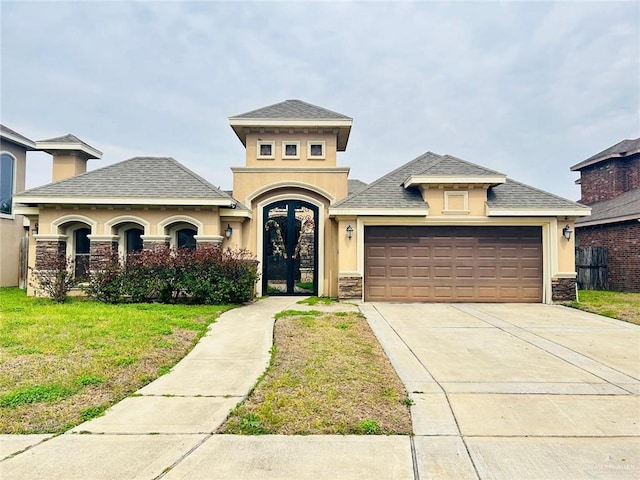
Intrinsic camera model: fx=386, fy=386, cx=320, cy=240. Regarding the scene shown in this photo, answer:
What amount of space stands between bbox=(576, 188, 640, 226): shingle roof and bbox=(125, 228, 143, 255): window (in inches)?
730

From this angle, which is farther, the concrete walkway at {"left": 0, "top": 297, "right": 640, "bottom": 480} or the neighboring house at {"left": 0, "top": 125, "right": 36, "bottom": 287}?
the neighboring house at {"left": 0, "top": 125, "right": 36, "bottom": 287}

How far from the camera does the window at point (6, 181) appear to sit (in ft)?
49.7

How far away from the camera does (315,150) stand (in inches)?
536

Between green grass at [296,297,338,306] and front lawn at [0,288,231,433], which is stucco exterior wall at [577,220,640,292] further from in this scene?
front lawn at [0,288,231,433]

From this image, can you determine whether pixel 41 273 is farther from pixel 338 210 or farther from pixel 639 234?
pixel 639 234

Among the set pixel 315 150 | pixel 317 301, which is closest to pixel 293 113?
pixel 315 150

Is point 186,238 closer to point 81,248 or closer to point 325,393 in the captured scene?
point 81,248

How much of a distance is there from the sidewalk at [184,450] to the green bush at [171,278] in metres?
6.43

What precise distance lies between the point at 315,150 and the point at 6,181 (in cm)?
1255

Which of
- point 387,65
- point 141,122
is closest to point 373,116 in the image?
point 387,65

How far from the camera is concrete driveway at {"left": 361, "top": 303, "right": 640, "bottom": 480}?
10.2 feet

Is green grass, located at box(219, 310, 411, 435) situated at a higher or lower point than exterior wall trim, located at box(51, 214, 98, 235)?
lower

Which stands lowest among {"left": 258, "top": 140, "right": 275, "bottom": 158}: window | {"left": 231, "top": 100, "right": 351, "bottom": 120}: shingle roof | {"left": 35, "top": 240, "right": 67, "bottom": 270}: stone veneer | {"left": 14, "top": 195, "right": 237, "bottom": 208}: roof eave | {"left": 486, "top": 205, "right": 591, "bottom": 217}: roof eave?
{"left": 35, "top": 240, "right": 67, "bottom": 270}: stone veneer

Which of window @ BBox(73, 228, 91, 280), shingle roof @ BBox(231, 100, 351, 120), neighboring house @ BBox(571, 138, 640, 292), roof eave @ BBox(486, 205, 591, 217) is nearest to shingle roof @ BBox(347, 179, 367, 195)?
shingle roof @ BBox(231, 100, 351, 120)
